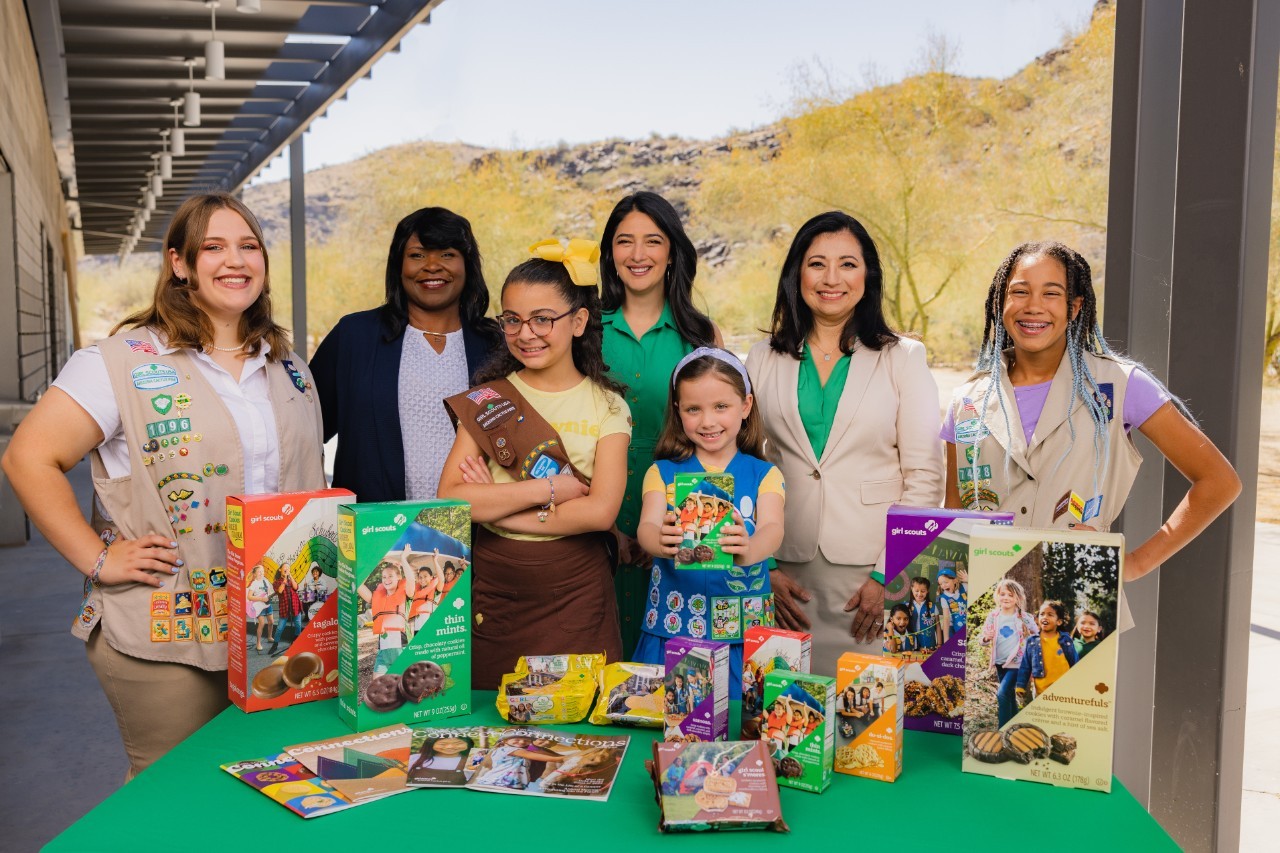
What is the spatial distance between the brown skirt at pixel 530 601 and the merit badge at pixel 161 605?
0.61 m

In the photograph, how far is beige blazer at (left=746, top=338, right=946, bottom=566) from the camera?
7.87 feet

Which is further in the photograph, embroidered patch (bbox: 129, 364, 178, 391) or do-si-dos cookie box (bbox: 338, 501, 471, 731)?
embroidered patch (bbox: 129, 364, 178, 391)

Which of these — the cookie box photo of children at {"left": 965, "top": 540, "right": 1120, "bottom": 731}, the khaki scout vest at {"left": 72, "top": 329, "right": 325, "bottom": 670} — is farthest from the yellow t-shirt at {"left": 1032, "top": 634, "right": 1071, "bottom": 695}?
the khaki scout vest at {"left": 72, "top": 329, "right": 325, "bottom": 670}

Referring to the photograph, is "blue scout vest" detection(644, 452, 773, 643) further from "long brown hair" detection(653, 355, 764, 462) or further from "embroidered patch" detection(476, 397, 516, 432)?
"embroidered patch" detection(476, 397, 516, 432)

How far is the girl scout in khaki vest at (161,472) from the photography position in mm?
1904

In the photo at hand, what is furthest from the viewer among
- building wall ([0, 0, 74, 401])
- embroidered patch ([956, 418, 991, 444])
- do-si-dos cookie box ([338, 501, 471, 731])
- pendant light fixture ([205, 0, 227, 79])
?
pendant light fixture ([205, 0, 227, 79])

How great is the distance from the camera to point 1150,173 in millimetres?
2480

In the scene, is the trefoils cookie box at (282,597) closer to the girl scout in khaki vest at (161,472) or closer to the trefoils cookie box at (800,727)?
the girl scout in khaki vest at (161,472)

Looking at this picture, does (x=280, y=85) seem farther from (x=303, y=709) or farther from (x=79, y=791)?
(x=303, y=709)

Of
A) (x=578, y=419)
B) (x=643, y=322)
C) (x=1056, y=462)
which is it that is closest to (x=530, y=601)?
(x=578, y=419)

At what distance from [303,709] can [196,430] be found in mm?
603

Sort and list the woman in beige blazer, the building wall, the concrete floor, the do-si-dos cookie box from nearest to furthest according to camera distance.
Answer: the do-si-dos cookie box → the woman in beige blazer → the concrete floor → the building wall

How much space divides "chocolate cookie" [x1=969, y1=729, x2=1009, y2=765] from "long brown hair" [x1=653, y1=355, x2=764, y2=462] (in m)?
0.86

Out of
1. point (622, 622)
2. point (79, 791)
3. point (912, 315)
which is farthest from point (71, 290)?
point (622, 622)
